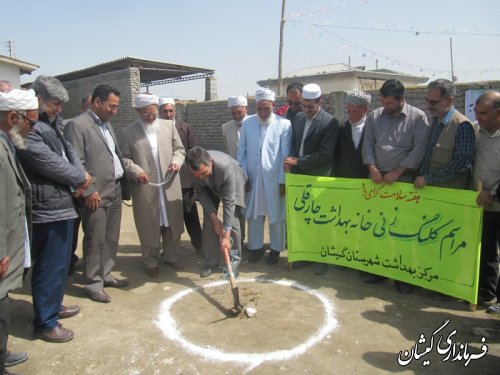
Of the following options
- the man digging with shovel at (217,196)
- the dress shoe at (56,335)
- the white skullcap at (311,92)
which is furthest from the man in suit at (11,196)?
the white skullcap at (311,92)

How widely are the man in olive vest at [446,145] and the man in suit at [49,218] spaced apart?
3.05 meters

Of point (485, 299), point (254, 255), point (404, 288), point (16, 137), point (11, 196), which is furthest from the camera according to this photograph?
point (254, 255)

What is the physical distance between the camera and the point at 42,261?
3.13 meters

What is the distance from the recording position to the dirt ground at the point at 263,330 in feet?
9.46

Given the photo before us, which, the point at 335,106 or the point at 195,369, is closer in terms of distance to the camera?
the point at 195,369

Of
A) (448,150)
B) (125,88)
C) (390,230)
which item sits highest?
(125,88)

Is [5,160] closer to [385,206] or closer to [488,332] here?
[385,206]

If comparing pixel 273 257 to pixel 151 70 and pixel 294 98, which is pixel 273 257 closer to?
pixel 294 98

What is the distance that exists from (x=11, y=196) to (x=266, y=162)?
2.82 m

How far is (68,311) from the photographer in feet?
11.9

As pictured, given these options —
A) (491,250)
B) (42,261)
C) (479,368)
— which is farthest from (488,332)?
(42,261)

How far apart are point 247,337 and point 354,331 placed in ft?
2.83

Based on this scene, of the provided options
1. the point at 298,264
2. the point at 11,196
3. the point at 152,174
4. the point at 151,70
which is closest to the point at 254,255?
the point at 298,264

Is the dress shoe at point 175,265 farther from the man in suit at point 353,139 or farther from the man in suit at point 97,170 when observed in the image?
the man in suit at point 353,139
